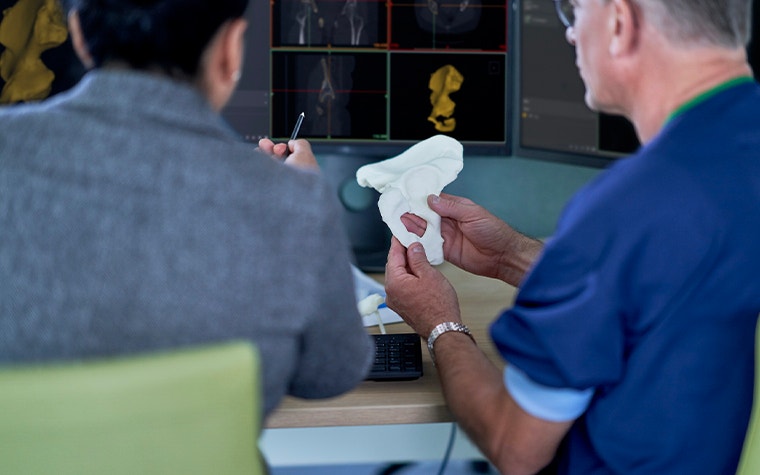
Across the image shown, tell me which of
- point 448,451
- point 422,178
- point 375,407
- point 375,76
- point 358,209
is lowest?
point 448,451

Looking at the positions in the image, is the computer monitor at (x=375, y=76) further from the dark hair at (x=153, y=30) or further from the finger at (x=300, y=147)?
the dark hair at (x=153, y=30)

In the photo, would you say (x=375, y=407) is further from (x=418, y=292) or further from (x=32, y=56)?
(x=32, y=56)

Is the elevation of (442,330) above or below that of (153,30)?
below

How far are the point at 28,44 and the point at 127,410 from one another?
1134 mm

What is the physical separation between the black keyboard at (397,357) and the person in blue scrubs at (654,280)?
0.62ft

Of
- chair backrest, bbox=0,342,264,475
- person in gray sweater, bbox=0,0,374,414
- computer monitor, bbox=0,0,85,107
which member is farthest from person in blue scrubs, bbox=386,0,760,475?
computer monitor, bbox=0,0,85,107

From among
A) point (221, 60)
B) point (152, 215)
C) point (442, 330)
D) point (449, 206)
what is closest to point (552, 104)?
point (449, 206)

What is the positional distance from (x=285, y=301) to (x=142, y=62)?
0.80ft

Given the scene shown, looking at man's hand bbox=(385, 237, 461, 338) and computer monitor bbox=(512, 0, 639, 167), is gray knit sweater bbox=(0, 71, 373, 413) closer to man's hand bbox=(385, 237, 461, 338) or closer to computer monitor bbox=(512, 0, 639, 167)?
man's hand bbox=(385, 237, 461, 338)

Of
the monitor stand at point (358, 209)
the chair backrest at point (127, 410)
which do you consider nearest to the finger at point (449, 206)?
the monitor stand at point (358, 209)

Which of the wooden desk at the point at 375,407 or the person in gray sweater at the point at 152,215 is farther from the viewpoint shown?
the wooden desk at the point at 375,407

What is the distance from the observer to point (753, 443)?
991 mm

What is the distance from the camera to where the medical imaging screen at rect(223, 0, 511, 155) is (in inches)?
70.8

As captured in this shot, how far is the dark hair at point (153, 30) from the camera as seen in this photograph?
2.83 feet
